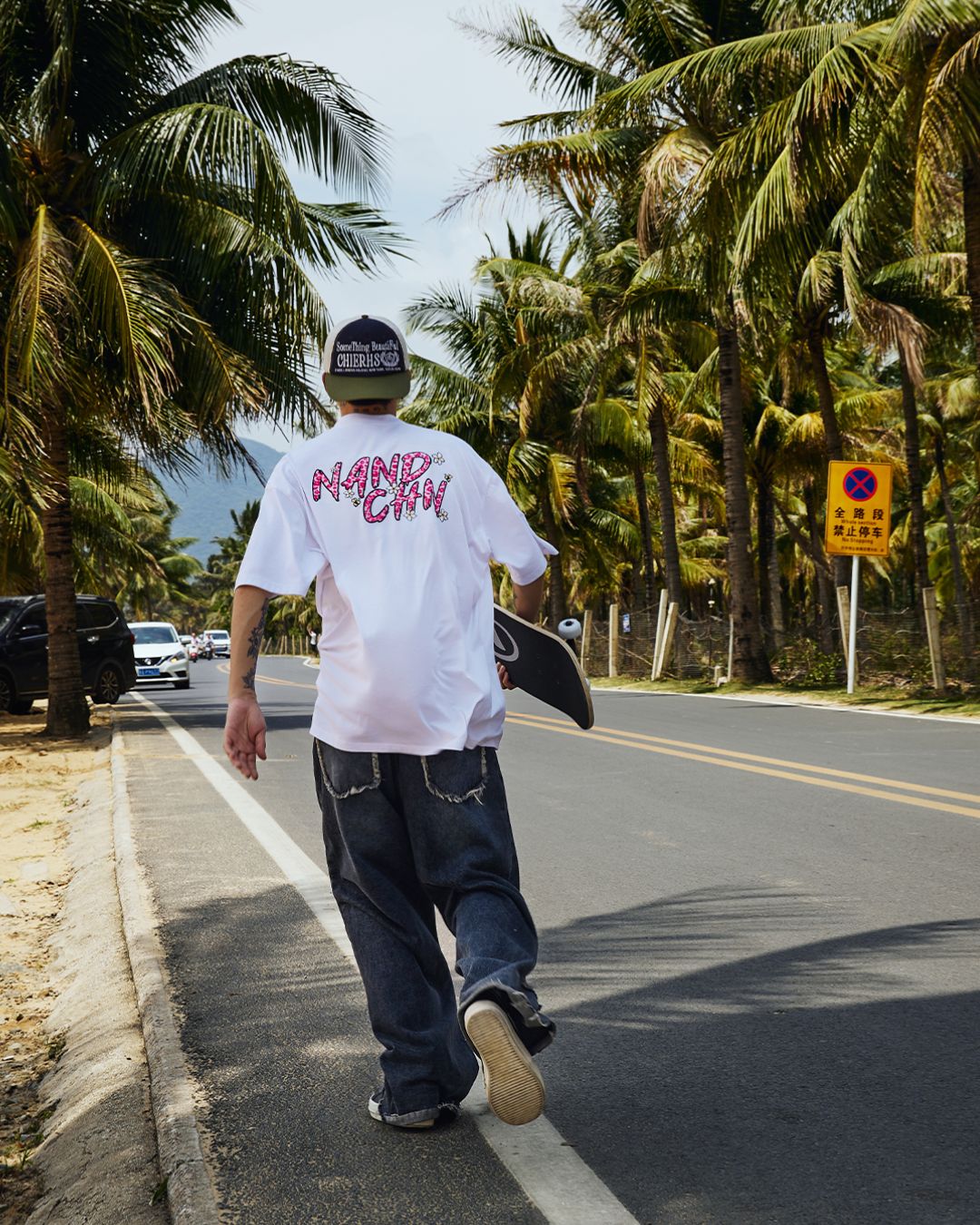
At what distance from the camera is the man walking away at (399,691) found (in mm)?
3182

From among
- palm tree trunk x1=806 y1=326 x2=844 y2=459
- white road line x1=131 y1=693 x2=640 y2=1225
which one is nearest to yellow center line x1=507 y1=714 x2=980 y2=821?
white road line x1=131 y1=693 x2=640 y2=1225

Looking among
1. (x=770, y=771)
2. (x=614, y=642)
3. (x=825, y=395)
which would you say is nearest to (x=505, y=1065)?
(x=770, y=771)

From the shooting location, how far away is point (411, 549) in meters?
3.23

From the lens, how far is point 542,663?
12.0ft

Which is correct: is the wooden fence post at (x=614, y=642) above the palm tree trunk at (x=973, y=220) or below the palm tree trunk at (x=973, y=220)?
below

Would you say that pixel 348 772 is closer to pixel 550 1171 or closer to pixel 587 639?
pixel 550 1171

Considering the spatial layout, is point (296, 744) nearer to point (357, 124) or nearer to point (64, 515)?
point (64, 515)

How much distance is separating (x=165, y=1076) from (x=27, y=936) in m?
2.58

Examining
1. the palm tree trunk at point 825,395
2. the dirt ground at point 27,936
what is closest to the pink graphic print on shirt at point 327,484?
the dirt ground at point 27,936

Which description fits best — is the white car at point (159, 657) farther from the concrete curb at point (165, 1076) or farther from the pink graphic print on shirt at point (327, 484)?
the pink graphic print on shirt at point (327, 484)

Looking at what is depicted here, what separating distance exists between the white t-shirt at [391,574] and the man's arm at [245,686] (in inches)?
4.3

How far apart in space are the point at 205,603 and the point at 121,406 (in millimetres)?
125268

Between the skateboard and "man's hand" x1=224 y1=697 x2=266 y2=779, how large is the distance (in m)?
0.66

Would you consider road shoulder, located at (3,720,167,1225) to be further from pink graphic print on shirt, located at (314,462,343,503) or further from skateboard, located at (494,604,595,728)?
pink graphic print on shirt, located at (314,462,343,503)
